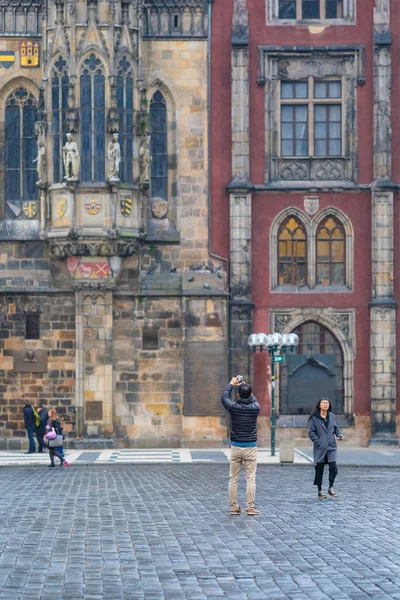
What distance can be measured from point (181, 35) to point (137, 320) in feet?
27.1

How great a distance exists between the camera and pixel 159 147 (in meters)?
41.2

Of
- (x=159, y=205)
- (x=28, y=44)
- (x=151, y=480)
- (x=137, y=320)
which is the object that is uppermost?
(x=28, y=44)

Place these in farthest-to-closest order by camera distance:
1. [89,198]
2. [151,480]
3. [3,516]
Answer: [89,198] → [151,480] → [3,516]

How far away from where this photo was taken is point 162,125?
4119cm

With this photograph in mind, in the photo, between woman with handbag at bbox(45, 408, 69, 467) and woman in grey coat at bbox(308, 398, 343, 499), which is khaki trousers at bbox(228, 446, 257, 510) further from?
woman with handbag at bbox(45, 408, 69, 467)

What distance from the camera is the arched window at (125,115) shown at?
1561 inches

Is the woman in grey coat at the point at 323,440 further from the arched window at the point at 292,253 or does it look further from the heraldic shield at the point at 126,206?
the arched window at the point at 292,253

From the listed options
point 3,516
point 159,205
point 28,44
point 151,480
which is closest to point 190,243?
point 159,205

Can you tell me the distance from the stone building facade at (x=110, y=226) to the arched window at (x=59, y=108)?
1.5 inches

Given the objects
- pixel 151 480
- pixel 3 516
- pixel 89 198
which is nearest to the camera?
pixel 3 516

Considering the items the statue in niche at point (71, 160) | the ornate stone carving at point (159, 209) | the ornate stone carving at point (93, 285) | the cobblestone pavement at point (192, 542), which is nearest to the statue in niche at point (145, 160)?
the ornate stone carving at point (159, 209)

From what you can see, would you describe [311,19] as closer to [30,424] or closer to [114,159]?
[114,159]

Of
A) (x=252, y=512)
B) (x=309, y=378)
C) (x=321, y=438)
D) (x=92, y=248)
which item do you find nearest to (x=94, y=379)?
(x=92, y=248)

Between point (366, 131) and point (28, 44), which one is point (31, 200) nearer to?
point (28, 44)
